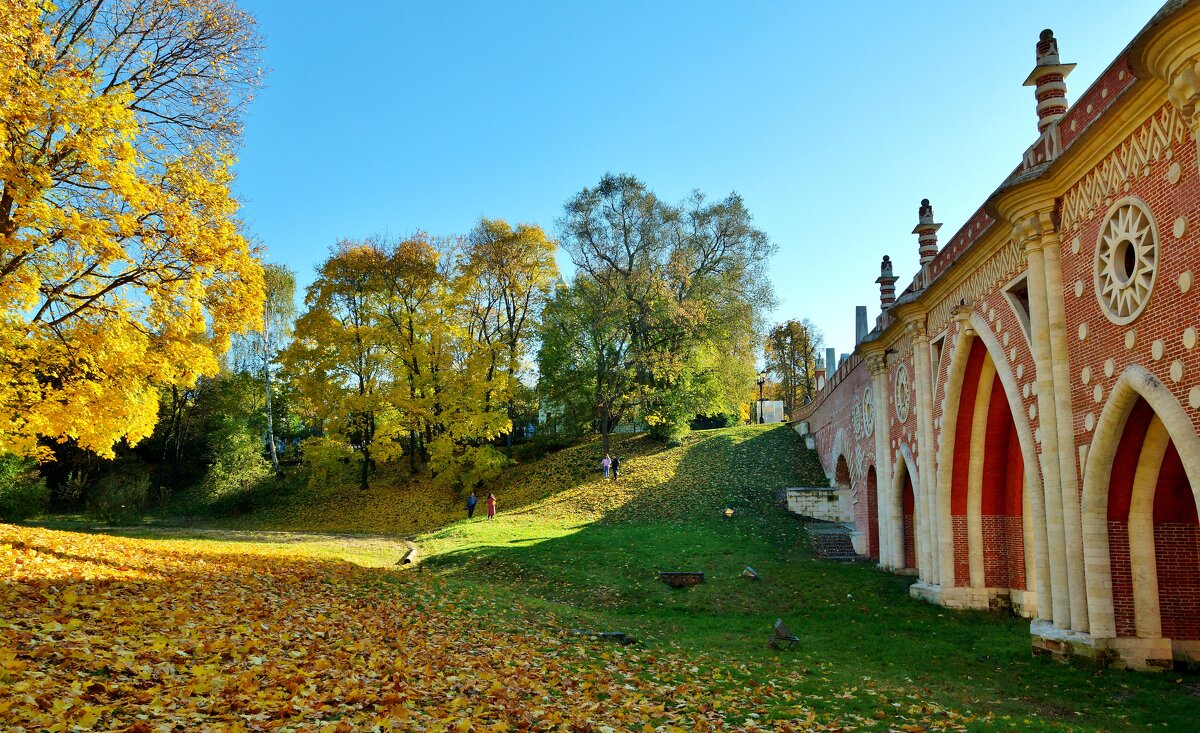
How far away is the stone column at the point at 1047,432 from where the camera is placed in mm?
10336

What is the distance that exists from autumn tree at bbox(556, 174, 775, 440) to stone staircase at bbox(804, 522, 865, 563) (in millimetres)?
12875

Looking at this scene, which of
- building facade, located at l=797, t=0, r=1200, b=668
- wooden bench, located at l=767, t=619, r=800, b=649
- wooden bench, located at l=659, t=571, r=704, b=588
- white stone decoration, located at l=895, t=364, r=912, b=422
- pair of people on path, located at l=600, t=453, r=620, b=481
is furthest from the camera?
pair of people on path, located at l=600, t=453, r=620, b=481

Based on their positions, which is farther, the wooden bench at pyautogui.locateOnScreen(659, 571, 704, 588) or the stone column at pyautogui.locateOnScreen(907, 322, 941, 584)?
the wooden bench at pyautogui.locateOnScreen(659, 571, 704, 588)

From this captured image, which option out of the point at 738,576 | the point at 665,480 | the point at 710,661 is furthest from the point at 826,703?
the point at 665,480

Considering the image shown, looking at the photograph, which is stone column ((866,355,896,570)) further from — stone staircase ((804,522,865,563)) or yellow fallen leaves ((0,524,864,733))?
yellow fallen leaves ((0,524,864,733))

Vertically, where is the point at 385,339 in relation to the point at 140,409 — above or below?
above

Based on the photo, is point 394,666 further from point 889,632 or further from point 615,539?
point 615,539

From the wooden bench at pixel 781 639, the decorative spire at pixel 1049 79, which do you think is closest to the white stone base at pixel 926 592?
the wooden bench at pixel 781 639

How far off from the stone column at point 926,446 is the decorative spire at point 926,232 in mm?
2017

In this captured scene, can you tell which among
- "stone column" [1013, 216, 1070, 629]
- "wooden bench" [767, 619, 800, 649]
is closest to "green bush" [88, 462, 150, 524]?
"wooden bench" [767, 619, 800, 649]

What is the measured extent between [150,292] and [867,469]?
19.1m

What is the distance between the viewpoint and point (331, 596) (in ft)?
38.1

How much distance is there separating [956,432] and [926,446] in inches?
42.3

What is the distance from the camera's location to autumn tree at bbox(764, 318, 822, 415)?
61.3 meters
